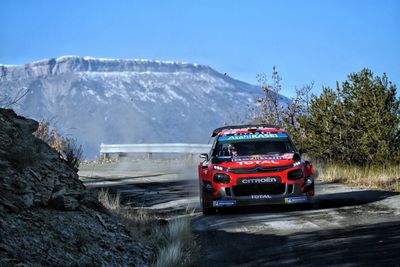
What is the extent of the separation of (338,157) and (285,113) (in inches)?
312

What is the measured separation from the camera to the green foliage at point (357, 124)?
19.1m

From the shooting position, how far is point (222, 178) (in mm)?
11695

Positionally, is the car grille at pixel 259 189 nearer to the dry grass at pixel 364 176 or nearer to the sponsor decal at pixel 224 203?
the sponsor decal at pixel 224 203

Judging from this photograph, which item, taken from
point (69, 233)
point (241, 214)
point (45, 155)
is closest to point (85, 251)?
point (69, 233)

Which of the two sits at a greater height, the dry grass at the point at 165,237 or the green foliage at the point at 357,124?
the green foliage at the point at 357,124

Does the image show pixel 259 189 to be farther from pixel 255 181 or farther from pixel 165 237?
A: pixel 165 237

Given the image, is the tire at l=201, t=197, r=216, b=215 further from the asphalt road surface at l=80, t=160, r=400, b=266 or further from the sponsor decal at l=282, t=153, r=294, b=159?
the sponsor decal at l=282, t=153, r=294, b=159

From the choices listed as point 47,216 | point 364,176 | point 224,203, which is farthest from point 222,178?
point 364,176

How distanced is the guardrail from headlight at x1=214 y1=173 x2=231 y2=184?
928 inches

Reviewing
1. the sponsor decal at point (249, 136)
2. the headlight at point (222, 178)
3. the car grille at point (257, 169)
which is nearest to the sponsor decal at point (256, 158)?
the car grille at point (257, 169)

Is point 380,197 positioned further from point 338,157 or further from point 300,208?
point 338,157

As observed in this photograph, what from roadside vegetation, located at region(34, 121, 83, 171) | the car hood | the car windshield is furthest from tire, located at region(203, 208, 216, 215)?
roadside vegetation, located at region(34, 121, 83, 171)

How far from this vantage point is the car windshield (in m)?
12.9

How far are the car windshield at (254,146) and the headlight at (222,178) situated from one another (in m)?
1.21
